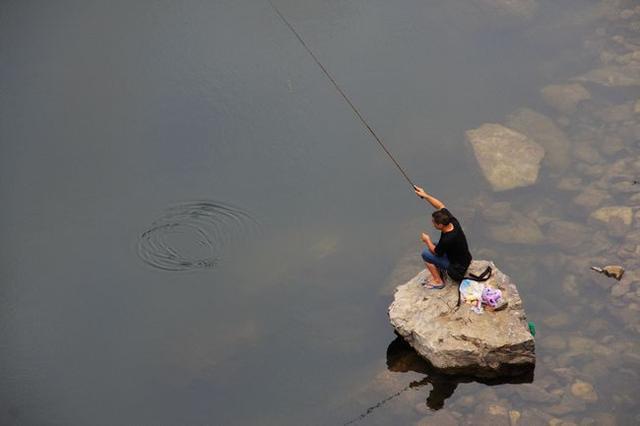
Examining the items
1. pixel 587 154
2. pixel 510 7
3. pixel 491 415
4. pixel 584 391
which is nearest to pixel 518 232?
pixel 587 154

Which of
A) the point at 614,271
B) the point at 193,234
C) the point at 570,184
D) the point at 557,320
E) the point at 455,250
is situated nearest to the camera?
the point at 455,250

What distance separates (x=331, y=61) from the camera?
52.9 feet

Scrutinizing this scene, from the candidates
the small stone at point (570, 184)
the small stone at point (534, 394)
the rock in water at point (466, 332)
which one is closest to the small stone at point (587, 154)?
the small stone at point (570, 184)

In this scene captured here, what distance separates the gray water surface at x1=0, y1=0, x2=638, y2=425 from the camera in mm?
11359

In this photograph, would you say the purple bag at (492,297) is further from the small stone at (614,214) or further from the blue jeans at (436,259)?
the small stone at (614,214)

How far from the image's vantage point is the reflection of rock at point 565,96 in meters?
15.7

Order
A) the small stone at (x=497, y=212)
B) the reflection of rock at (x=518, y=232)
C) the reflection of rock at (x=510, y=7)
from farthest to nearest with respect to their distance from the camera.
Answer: the reflection of rock at (x=510, y=7) → the small stone at (x=497, y=212) → the reflection of rock at (x=518, y=232)

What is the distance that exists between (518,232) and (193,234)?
19.7 feet

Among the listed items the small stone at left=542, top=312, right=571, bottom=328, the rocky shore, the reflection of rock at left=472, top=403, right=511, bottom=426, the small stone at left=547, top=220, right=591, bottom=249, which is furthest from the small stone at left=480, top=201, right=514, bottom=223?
the reflection of rock at left=472, top=403, right=511, bottom=426

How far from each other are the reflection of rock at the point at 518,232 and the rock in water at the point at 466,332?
210cm

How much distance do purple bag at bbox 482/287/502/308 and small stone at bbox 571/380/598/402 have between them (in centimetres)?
175

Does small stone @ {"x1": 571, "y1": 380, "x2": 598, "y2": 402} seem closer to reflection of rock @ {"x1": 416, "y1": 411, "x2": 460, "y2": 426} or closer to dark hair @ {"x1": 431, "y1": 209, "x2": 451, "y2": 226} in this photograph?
reflection of rock @ {"x1": 416, "y1": 411, "x2": 460, "y2": 426}

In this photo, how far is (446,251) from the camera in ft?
35.7

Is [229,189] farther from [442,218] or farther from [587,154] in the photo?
[587,154]
